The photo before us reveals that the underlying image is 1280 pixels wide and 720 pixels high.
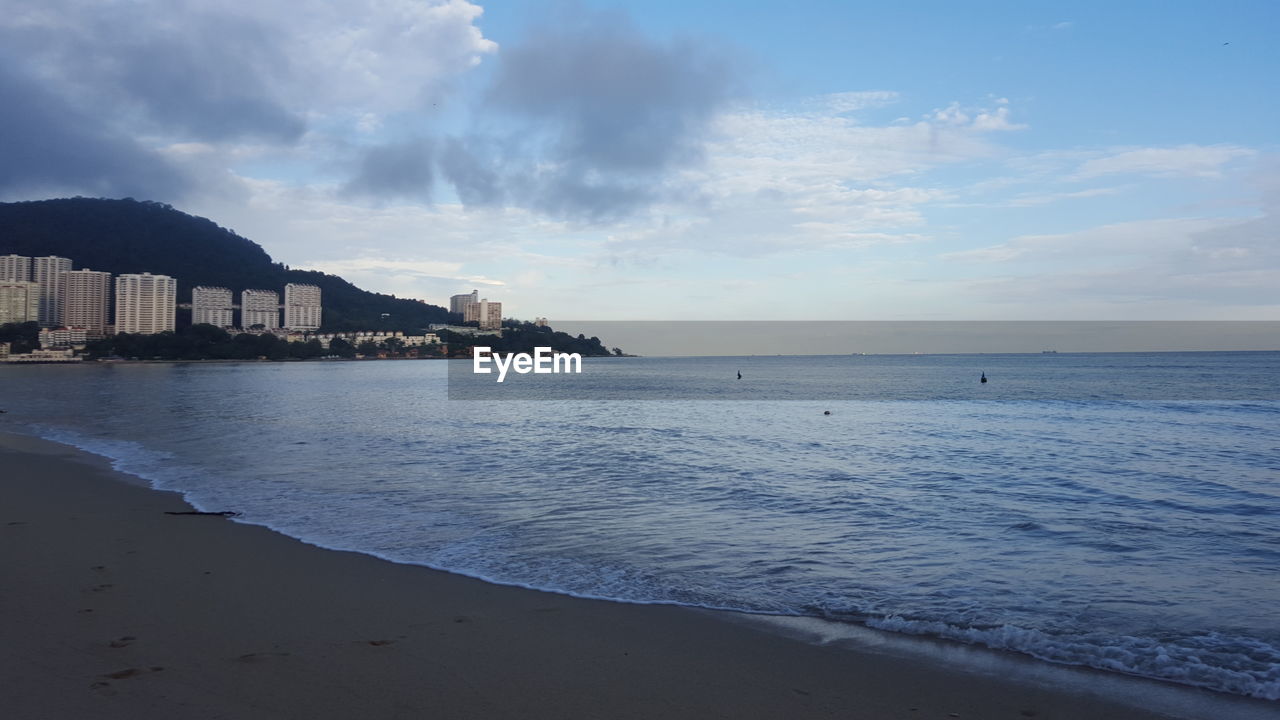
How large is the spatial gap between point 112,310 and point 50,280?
1229 centimetres

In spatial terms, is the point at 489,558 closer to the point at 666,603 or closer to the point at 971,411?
the point at 666,603

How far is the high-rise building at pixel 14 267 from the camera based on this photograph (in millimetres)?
143375

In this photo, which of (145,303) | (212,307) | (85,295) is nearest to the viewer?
(145,303)

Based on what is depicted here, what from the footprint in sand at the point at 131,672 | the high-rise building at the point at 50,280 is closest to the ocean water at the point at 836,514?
the footprint in sand at the point at 131,672

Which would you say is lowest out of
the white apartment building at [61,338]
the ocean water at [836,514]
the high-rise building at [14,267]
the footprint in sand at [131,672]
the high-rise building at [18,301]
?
the ocean water at [836,514]

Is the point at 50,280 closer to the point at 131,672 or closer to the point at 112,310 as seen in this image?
the point at 112,310

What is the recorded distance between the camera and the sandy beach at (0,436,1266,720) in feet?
12.8

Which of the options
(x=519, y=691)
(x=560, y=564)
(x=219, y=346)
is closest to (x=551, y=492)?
(x=560, y=564)

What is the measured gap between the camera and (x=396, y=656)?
15.0 feet

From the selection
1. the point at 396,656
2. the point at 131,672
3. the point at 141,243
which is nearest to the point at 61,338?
the point at 141,243

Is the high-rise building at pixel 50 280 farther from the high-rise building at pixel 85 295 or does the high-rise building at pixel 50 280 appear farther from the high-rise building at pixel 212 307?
the high-rise building at pixel 212 307

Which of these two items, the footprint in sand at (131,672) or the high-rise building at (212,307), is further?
the high-rise building at (212,307)

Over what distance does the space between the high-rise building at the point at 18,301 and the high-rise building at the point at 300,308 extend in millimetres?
45339

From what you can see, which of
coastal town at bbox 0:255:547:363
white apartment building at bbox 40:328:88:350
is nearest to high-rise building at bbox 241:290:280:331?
coastal town at bbox 0:255:547:363
